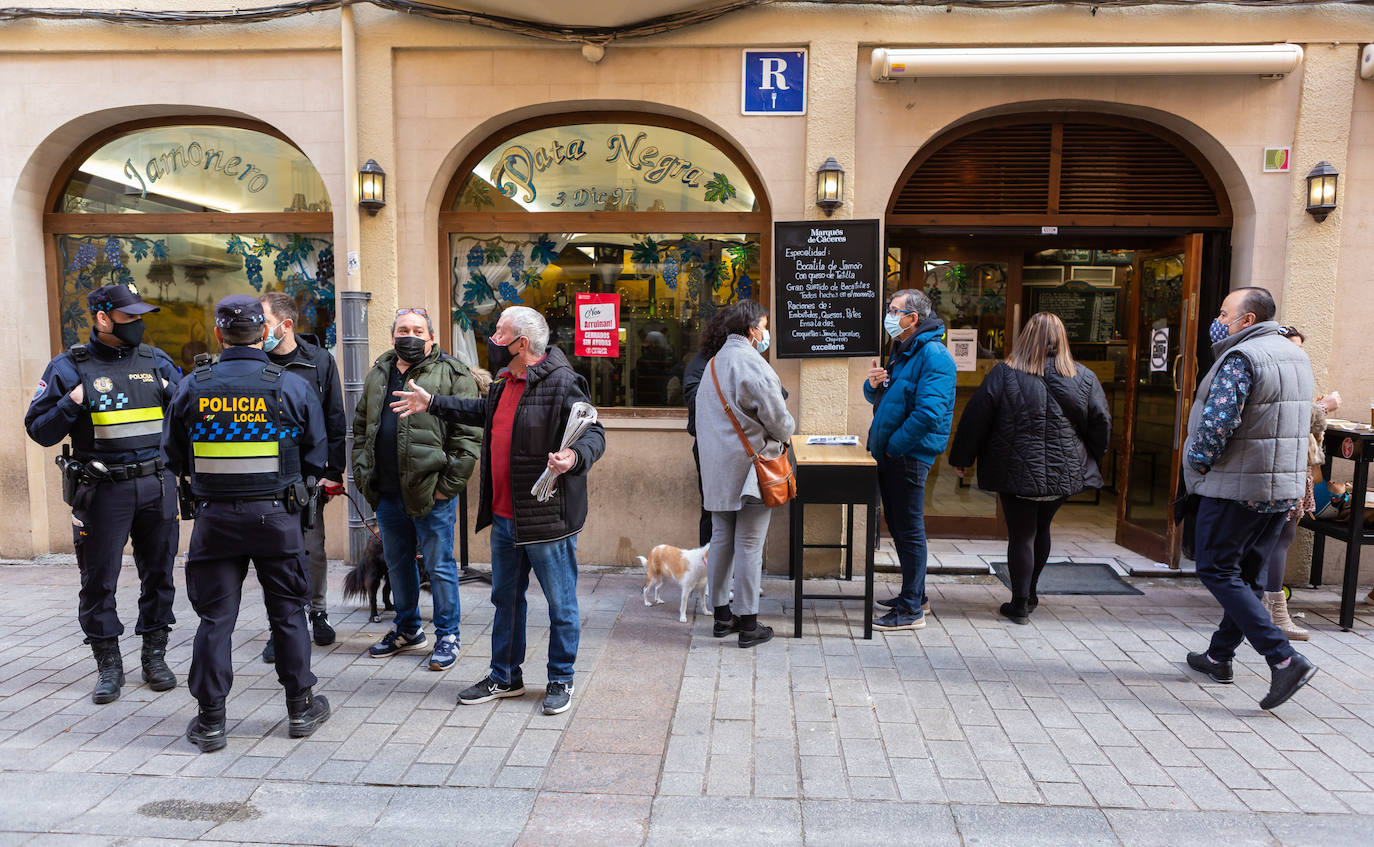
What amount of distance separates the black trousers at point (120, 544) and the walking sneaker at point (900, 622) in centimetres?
391

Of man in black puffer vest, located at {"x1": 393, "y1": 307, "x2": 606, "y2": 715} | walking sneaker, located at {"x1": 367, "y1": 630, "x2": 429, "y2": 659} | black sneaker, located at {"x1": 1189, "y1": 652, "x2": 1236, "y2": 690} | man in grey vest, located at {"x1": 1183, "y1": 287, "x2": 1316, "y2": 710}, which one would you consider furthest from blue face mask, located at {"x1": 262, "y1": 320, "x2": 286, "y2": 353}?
black sneaker, located at {"x1": 1189, "y1": 652, "x2": 1236, "y2": 690}

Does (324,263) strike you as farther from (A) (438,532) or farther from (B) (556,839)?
(B) (556,839)

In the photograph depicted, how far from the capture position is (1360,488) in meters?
4.86

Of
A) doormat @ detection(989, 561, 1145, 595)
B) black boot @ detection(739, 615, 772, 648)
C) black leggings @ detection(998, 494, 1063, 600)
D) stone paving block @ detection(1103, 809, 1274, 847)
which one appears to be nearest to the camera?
stone paving block @ detection(1103, 809, 1274, 847)

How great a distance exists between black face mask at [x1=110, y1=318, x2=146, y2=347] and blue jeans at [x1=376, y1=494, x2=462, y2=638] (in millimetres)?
1399

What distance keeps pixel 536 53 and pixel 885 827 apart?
540 cm

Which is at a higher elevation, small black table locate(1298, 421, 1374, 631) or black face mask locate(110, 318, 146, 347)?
black face mask locate(110, 318, 146, 347)

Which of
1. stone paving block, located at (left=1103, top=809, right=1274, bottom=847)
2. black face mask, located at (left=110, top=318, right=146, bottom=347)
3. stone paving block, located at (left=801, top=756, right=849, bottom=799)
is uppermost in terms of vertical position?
black face mask, located at (left=110, top=318, right=146, bottom=347)

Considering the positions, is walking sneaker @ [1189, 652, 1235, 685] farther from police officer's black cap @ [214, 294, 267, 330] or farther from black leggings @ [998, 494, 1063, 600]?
police officer's black cap @ [214, 294, 267, 330]

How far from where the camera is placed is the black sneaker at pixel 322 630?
15.5 ft

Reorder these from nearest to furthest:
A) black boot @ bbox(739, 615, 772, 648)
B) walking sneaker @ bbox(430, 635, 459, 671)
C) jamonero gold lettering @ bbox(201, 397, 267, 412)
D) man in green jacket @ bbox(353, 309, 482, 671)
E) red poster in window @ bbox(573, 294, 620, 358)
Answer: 1. jamonero gold lettering @ bbox(201, 397, 267, 412)
2. man in green jacket @ bbox(353, 309, 482, 671)
3. walking sneaker @ bbox(430, 635, 459, 671)
4. black boot @ bbox(739, 615, 772, 648)
5. red poster in window @ bbox(573, 294, 620, 358)

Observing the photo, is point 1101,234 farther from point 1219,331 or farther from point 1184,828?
point 1184,828

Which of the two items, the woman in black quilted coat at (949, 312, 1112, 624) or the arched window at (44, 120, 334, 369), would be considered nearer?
the woman in black quilted coat at (949, 312, 1112, 624)

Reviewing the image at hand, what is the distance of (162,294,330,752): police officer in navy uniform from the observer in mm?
3455
